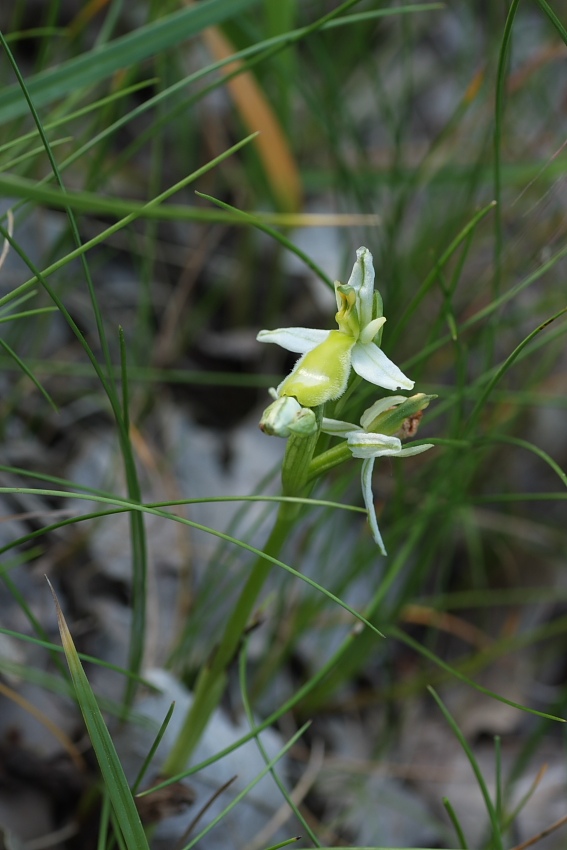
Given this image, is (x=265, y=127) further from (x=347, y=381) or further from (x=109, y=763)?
(x=109, y=763)

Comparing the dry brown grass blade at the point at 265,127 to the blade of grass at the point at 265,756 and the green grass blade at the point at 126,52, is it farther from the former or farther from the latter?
the blade of grass at the point at 265,756

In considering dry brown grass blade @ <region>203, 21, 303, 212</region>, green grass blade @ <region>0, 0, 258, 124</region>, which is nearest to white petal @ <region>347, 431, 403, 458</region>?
green grass blade @ <region>0, 0, 258, 124</region>

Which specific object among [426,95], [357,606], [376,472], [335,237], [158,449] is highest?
[426,95]

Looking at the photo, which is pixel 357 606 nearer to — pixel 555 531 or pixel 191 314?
pixel 555 531

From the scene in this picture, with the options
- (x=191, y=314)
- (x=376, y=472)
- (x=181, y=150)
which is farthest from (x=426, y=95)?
(x=376, y=472)

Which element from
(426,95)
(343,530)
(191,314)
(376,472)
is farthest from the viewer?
(426,95)

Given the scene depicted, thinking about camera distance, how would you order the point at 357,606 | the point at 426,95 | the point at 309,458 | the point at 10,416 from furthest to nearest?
the point at 426,95, the point at 357,606, the point at 10,416, the point at 309,458

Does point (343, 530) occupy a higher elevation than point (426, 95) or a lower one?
lower
